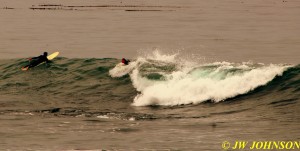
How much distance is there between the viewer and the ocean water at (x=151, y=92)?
62.8 feet

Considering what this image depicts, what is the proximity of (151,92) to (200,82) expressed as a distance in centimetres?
219

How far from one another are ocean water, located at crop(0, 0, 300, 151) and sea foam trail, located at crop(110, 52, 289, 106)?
0.15 feet

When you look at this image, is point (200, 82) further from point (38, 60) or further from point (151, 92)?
point (38, 60)

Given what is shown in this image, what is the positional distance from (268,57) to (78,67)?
12782 mm

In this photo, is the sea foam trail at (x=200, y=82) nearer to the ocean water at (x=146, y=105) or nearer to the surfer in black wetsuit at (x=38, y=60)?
the ocean water at (x=146, y=105)

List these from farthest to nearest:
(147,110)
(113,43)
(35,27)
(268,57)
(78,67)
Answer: (35,27), (113,43), (268,57), (78,67), (147,110)

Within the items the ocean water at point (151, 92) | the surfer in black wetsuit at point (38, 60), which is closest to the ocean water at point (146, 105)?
the ocean water at point (151, 92)

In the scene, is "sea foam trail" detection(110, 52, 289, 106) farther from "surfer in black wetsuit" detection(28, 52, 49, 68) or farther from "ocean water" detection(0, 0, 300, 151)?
"surfer in black wetsuit" detection(28, 52, 49, 68)

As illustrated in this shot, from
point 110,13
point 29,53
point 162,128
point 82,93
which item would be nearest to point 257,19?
point 110,13

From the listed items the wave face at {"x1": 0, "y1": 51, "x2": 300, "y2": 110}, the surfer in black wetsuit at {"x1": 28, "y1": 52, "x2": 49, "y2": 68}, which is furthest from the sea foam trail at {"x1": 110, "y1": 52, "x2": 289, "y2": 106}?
the surfer in black wetsuit at {"x1": 28, "y1": 52, "x2": 49, "y2": 68}

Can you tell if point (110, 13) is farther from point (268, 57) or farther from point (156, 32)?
point (268, 57)

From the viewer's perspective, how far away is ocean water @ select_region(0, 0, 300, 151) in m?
19.2

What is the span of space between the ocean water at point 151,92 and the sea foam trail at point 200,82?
47 millimetres

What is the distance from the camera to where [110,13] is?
3113 inches
